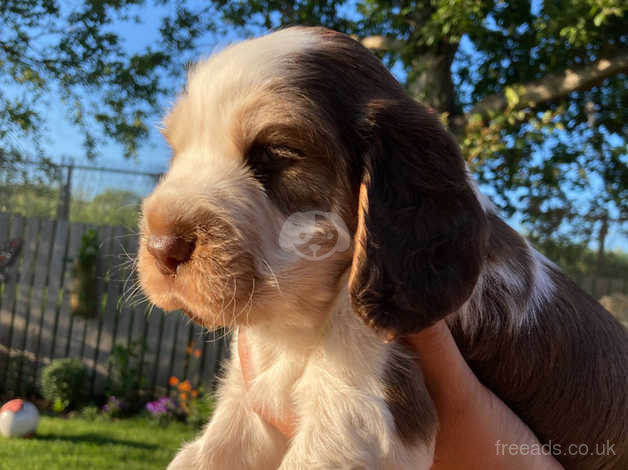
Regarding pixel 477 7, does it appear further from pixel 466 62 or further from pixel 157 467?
pixel 157 467

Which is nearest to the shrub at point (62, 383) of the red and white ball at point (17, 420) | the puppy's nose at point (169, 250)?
the red and white ball at point (17, 420)

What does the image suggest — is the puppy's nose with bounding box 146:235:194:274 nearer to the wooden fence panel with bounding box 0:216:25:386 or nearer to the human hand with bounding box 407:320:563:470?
the human hand with bounding box 407:320:563:470

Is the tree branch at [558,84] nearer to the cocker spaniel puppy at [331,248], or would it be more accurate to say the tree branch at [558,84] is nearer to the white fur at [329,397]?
the cocker spaniel puppy at [331,248]

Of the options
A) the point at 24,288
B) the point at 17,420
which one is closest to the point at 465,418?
the point at 17,420

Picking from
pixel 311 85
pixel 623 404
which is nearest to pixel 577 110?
pixel 623 404

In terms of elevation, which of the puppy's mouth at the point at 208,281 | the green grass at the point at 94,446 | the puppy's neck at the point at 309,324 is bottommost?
the green grass at the point at 94,446

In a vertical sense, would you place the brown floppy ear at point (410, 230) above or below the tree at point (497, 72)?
below

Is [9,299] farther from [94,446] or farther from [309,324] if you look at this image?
[309,324]
